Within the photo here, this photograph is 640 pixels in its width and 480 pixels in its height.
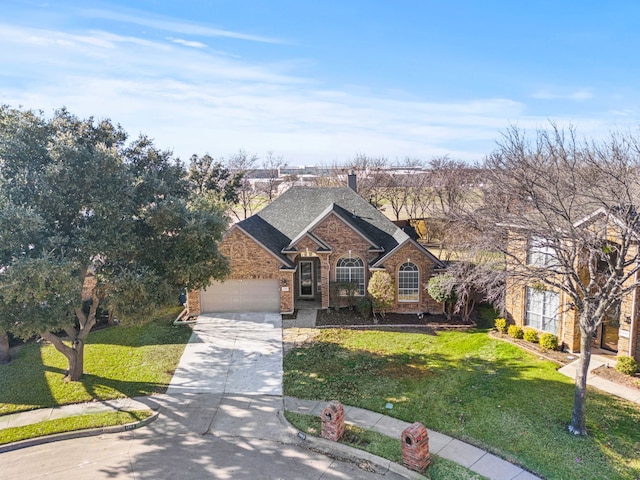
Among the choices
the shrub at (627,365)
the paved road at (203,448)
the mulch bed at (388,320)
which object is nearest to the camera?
the paved road at (203,448)

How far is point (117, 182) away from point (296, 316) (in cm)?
1088

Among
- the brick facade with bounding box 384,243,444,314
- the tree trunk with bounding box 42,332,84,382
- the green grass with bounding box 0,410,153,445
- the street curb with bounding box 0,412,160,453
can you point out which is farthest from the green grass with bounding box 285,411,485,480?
the brick facade with bounding box 384,243,444,314

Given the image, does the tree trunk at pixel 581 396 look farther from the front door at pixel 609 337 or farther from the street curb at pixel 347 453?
the front door at pixel 609 337

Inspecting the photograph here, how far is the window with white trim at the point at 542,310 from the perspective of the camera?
55.4ft

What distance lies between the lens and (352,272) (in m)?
22.2

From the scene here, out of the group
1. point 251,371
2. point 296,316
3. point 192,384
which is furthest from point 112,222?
point 296,316

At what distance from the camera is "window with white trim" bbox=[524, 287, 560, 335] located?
16900mm

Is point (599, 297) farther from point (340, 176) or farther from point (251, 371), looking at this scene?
point (340, 176)

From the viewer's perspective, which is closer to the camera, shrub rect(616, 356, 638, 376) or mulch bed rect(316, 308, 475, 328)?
shrub rect(616, 356, 638, 376)

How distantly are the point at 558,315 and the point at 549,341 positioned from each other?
1.11 metres

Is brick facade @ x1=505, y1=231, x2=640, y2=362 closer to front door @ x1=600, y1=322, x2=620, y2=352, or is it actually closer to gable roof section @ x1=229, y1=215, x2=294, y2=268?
front door @ x1=600, y1=322, x2=620, y2=352

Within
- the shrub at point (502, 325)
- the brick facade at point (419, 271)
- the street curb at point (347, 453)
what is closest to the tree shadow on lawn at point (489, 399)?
the shrub at point (502, 325)

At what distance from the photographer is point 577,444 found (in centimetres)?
1062

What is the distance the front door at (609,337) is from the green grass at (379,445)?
9683 mm
